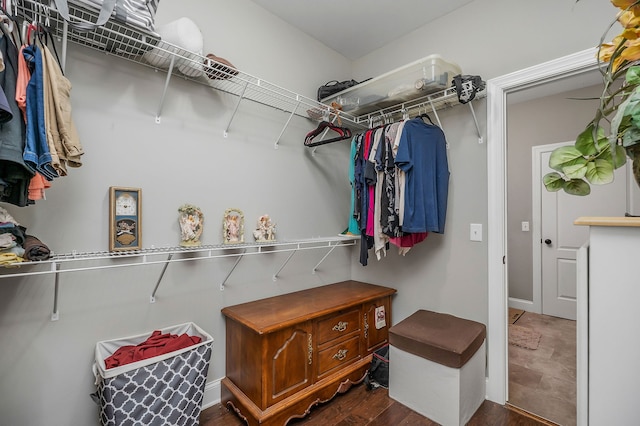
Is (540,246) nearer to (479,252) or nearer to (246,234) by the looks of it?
(479,252)

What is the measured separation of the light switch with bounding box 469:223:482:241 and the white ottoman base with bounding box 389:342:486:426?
675 millimetres

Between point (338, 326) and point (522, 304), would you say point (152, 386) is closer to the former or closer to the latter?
point (338, 326)

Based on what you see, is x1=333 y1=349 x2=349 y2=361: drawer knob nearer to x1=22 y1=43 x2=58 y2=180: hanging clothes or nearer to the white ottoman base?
the white ottoman base

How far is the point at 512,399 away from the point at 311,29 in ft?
9.98

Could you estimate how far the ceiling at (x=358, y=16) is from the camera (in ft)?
6.89

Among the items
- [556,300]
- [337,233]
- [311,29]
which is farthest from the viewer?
[556,300]

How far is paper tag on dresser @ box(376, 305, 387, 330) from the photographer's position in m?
2.30

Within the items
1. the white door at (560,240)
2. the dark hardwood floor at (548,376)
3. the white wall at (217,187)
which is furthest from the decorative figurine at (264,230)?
the white door at (560,240)

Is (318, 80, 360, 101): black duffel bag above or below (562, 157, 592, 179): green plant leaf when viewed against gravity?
above

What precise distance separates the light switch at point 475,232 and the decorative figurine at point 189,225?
1.78 m

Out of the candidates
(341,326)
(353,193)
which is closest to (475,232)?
(353,193)

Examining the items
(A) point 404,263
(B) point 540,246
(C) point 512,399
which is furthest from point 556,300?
(A) point 404,263

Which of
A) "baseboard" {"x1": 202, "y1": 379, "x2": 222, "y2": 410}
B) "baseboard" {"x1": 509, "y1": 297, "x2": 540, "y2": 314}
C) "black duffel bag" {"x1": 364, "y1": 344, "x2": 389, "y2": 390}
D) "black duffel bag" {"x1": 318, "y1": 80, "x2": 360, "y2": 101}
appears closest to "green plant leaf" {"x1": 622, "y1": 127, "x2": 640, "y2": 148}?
"black duffel bag" {"x1": 364, "y1": 344, "x2": 389, "y2": 390}

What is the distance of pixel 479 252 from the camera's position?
202 centimetres
